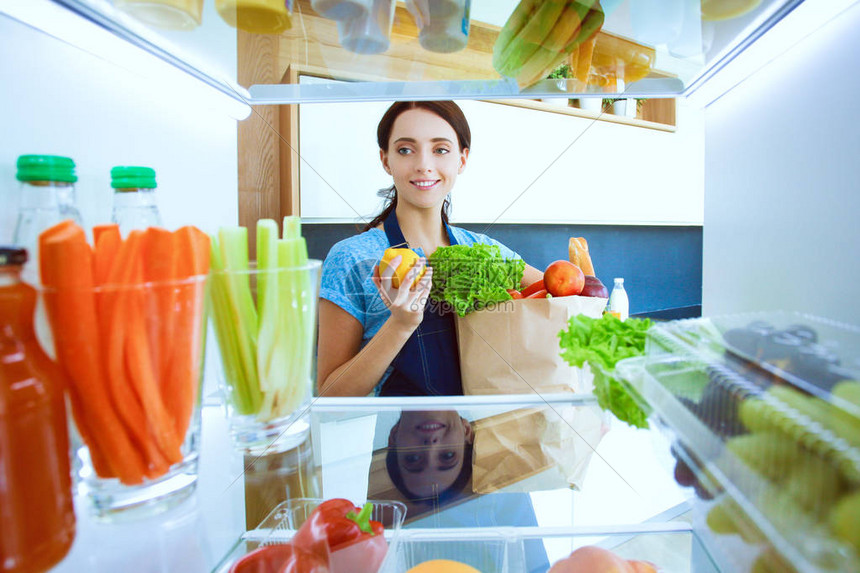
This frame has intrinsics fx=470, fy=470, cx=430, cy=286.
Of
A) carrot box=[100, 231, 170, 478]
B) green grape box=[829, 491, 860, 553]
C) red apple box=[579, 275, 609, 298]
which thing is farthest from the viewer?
red apple box=[579, 275, 609, 298]

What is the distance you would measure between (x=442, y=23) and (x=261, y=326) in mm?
380

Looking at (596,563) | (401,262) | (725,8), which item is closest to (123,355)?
(596,563)

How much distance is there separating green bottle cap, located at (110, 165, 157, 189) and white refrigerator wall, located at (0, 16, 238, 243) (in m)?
0.06

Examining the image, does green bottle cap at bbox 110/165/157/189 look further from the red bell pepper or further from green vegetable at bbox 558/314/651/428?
green vegetable at bbox 558/314/651/428

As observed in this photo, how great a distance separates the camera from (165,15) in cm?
40

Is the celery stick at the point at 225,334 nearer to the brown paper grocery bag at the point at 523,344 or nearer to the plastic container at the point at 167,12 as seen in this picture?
the plastic container at the point at 167,12

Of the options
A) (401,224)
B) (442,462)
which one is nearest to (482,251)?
(401,224)

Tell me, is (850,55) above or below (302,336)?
above

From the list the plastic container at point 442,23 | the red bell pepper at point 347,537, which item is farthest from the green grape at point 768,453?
the plastic container at point 442,23

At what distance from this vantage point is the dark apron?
782mm

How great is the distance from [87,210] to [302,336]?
22 centimetres

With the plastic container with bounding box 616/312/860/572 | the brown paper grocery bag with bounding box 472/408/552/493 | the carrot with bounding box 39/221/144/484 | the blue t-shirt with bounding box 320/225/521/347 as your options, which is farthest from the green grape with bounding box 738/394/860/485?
the blue t-shirt with bounding box 320/225/521/347

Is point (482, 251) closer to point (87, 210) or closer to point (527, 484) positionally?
point (527, 484)

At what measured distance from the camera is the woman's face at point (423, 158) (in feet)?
2.62
